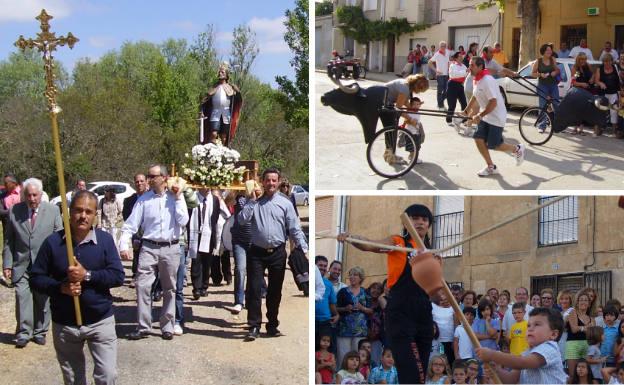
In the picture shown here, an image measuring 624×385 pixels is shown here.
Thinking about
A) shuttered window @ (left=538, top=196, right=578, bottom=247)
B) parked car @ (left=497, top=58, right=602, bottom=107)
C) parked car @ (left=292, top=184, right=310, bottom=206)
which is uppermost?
parked car @ (left=497, top=58, right=602, bottom=107)

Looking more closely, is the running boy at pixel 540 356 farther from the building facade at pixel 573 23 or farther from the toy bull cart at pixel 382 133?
the building facade at pixel 573 23

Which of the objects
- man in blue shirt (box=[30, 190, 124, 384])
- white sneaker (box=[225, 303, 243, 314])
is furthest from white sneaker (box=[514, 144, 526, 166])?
man in blue shirt (box=[30, 190, 124, 384])

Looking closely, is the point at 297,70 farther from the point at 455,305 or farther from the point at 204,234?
the point at 455,305

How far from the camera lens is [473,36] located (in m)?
32.2

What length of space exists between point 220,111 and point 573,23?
18.8 metres

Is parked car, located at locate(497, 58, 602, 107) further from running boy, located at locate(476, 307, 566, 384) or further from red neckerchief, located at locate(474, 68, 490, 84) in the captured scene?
running boy, located at locate(476, 307, 566, 384)

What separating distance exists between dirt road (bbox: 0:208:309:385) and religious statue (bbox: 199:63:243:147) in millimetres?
3367

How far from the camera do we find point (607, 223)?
1138cm

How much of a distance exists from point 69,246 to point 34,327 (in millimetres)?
3385

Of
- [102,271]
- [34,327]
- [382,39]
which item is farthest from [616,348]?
[382,39]

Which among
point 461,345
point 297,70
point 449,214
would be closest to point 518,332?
point 461,345

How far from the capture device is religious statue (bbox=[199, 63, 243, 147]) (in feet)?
39.4

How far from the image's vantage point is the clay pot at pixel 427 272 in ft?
16.1

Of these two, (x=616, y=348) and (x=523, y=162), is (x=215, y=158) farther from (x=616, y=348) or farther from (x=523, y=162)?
(x=616, y=348)
